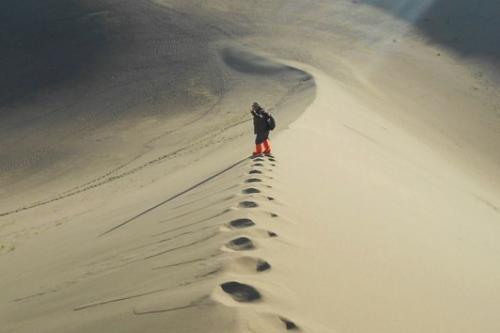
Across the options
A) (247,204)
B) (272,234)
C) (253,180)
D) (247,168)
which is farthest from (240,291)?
(247,168)

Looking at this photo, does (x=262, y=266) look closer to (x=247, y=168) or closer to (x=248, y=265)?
(x=248, y=265)

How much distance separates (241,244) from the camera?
4.42 metres

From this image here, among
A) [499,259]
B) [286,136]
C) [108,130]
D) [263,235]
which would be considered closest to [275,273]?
[263,235]

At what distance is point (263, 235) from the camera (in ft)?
15.4

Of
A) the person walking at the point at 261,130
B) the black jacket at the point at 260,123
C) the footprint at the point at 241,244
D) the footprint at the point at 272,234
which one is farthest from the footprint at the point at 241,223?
the black jacket at the point at 260,123

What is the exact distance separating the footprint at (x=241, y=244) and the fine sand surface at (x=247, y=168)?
16 millimetres

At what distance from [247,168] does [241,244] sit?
3602mm

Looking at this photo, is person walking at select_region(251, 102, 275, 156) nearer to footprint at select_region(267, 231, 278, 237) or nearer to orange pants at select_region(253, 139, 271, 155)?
orange pants at select_region(253, 139, 271, 155)

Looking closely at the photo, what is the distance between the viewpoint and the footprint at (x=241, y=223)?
487cm

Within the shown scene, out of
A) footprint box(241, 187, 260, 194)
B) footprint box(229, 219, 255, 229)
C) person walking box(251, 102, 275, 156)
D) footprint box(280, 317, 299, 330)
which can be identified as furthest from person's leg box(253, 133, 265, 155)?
footprint box(280, 317, 299, 330)

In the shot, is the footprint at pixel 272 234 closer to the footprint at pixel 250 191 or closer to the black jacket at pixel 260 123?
the footprint at pixel 250 191

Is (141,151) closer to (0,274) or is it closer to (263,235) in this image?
(0,274)

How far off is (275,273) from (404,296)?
0.94m

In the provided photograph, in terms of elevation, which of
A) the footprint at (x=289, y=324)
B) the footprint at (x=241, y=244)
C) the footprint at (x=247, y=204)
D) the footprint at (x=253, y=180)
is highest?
the footprint at (x=253, y=180)
